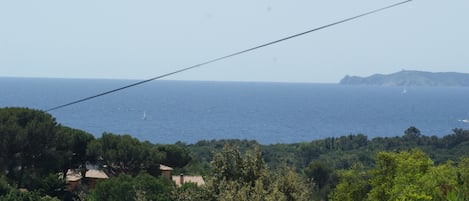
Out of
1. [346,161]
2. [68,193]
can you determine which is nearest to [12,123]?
[68,193]

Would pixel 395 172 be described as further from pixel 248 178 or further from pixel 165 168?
pixel 165 168

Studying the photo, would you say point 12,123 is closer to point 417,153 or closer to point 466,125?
point 417,153

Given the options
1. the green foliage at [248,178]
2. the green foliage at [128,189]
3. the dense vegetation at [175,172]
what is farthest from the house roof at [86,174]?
the green foliage at [248,178]

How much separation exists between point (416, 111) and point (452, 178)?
168525mm

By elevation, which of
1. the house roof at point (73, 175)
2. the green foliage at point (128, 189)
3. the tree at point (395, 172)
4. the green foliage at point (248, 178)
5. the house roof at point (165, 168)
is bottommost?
the house roof at point (73, 175)

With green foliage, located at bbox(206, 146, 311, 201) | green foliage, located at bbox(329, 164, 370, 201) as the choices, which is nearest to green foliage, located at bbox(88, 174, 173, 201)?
green foliage, located at bbox(329, 164, 370, 201)

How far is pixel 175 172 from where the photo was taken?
114 ft

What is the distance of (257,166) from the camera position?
1302 centimetres

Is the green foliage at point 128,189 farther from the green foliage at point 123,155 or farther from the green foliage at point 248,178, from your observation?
the green foliage at point 248,178

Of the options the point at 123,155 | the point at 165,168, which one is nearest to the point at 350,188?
the point at 123,155

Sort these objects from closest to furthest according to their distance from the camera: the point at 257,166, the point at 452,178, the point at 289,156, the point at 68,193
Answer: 1. the point at 257,166
2. the point at 452,178
3. the point at 68,193
4. the point at 289,156

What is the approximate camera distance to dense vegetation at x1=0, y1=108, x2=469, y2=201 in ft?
41.6

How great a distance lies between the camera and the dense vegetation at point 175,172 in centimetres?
1269

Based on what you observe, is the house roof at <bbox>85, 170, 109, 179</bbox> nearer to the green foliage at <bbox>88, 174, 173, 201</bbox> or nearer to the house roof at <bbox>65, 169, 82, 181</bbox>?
the house roof at <bbox>65, 169, 82, 181</bbox>
